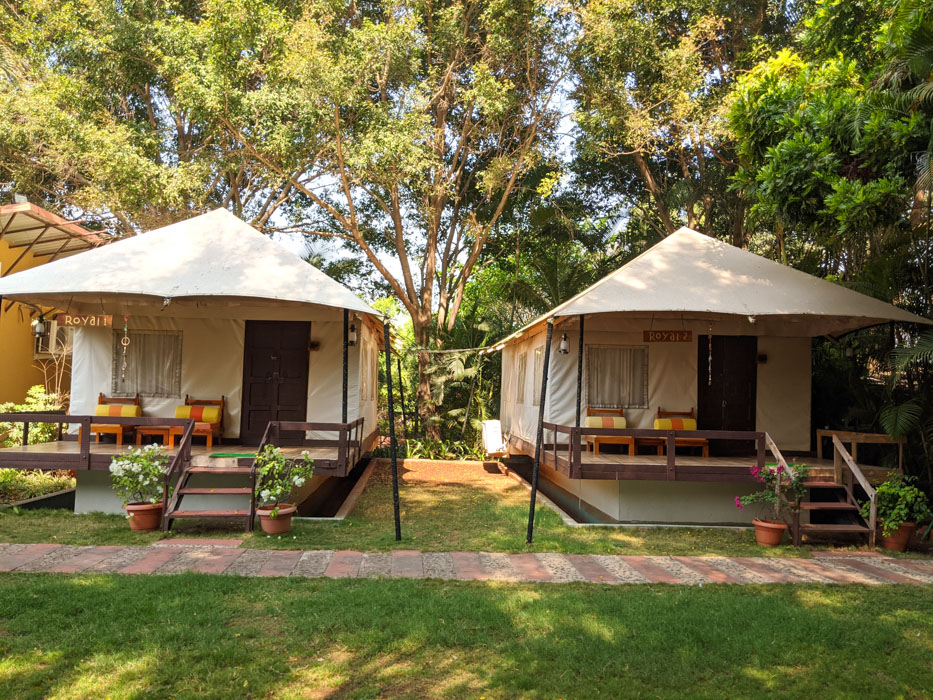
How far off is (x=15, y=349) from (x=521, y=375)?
1148 centimetres

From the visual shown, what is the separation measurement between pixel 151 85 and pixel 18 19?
10.5 feet

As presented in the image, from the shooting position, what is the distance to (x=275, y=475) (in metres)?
8.06

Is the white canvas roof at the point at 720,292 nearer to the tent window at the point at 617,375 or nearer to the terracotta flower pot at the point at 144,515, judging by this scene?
the tent window at the point at 617,375

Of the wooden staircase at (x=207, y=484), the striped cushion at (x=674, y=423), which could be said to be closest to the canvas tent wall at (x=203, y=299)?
the wooden staircase at (x=207, y=484)

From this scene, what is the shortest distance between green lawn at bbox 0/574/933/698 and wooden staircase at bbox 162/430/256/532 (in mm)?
2062

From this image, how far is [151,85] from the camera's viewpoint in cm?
1839

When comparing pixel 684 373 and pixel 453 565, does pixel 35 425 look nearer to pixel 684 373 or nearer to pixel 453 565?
pixel 453 565

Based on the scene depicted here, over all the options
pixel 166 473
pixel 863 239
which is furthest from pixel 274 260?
pixel 863 239

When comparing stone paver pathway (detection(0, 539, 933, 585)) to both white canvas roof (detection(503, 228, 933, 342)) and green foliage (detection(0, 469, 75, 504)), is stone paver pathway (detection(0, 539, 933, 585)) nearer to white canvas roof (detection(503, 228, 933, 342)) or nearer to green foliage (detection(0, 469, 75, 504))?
white canvas roof (detection(503, 228, 933, 342))

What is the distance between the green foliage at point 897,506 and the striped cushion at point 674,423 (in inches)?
128

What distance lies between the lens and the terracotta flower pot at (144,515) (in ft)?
26.2

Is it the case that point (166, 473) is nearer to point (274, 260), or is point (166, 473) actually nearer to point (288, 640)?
point (274, 260)

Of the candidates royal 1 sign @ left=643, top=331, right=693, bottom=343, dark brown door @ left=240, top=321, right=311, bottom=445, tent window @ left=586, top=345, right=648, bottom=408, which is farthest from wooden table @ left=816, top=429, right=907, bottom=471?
dark brown door @ left=240, top=321, right=311, bottom=445

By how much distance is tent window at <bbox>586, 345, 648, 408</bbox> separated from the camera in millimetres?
11812
